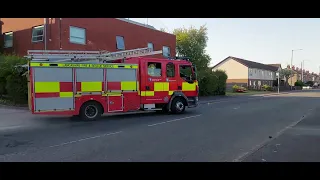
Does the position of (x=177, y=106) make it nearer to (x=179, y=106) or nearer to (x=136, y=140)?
(x=179, y=106)

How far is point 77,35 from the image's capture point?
866 inches

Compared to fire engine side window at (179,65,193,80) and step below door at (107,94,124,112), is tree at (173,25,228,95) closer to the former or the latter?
fire engine side window at (179,65,193,80)

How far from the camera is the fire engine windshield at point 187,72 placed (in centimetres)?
1490

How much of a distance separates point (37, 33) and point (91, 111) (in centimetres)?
1270

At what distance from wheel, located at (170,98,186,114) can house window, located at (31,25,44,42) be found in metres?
12.5

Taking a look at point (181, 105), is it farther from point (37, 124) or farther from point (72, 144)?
point (72, 144)

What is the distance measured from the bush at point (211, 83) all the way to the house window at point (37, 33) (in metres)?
15.5

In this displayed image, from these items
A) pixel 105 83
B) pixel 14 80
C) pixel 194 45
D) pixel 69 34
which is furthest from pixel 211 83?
pixel 105 83

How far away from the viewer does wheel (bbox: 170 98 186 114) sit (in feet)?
47.8

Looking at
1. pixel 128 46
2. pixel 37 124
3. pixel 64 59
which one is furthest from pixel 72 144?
pixel 128 46

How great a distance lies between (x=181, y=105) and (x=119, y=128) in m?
5.31

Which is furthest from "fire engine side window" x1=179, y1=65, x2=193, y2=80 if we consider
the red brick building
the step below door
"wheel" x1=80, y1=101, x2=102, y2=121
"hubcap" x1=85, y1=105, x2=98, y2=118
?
the red brick building

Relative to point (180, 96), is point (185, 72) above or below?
above

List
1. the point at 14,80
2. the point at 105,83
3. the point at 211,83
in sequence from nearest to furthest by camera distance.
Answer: the point at 105,83
the point at 14,80
the point at 211,83
